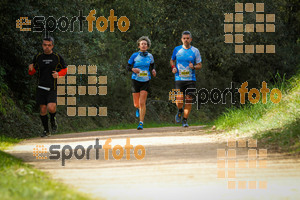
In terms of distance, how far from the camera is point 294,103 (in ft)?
42.7

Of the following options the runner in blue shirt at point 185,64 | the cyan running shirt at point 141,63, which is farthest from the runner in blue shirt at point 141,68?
the runner in blue shirt at point 185,64

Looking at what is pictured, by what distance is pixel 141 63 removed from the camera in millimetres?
16141

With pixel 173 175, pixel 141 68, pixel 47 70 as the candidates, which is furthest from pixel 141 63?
pixel 173 175

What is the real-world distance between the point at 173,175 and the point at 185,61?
8.35 meters

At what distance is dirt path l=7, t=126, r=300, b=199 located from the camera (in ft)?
21.1

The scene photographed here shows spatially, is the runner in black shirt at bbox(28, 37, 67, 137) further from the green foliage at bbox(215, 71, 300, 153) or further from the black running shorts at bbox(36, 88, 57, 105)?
the green foliage at bbox(215, 71, 300, 153)

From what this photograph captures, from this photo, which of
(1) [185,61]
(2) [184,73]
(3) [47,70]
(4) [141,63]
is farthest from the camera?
(4) [141,63]

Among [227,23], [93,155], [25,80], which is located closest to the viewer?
[93,155]

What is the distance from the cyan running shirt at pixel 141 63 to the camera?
16125 millimetres

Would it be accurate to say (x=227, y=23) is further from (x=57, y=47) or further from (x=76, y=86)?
(x=57, y=47)

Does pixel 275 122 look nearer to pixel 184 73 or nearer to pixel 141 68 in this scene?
pixel 184 73

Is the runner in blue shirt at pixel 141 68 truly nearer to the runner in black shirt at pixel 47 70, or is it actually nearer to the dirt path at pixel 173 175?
the runner in black shirt at pixel 47 70

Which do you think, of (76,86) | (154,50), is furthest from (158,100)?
(76,86)

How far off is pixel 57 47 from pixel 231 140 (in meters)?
13.0
